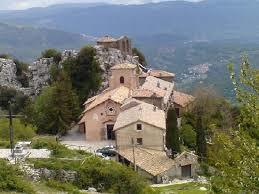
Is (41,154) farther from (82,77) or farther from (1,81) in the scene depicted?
(1,81)

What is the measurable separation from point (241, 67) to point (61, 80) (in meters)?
56.7

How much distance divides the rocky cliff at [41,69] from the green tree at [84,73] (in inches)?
76.2

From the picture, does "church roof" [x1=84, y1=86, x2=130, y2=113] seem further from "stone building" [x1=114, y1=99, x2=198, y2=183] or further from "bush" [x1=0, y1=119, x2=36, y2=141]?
"bush" [x1=0, y1=119, x2=36, y2=141]

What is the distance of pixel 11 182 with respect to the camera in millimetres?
30766

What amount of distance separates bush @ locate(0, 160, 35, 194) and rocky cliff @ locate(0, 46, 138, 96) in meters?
48.9

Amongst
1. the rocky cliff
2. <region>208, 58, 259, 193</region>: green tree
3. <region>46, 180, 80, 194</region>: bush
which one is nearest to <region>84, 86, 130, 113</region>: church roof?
the rocky cliff

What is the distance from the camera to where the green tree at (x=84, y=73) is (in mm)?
77188

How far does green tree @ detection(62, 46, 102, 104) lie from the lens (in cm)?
7719

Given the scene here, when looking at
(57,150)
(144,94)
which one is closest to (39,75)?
(144,94)

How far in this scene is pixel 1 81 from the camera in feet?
272

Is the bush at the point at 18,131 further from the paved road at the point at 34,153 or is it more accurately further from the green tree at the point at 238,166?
the green tree at the point at 238,166

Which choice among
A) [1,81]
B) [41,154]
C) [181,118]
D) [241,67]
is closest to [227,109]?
[181,118]

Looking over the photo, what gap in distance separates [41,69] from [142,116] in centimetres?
3098

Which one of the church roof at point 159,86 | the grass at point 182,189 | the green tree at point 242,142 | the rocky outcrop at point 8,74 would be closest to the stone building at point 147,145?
the grass at point 182,189
